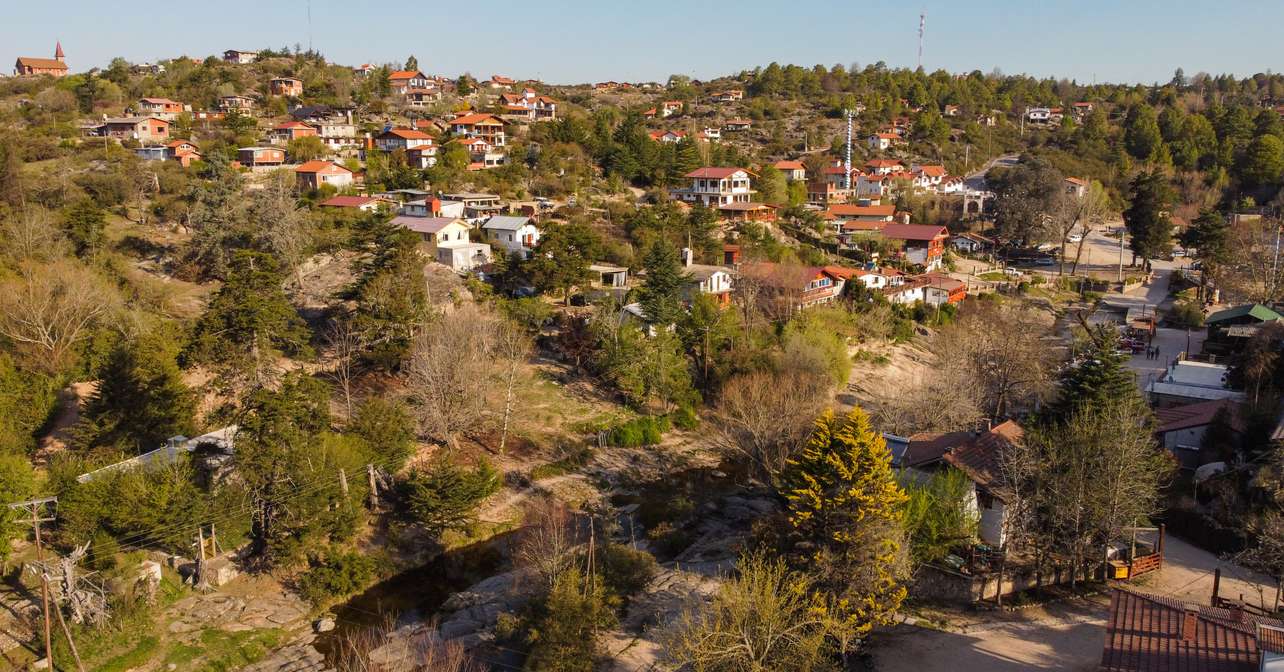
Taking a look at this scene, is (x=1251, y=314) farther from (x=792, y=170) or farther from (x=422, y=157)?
(x=422, y=157)

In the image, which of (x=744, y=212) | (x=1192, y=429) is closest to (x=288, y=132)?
(x=744, y=212)

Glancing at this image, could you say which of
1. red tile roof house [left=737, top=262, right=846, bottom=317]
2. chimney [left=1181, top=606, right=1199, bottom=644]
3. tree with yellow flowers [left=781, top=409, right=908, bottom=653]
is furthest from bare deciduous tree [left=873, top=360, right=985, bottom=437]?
chimney [left=1181, top=606, right=1199, bottom=644]

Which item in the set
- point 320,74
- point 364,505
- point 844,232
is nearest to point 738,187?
point 844,232

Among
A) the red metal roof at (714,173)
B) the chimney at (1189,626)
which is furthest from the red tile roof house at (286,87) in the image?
the chimney at (1189,626)

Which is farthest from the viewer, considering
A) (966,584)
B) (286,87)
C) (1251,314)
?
(286,87)

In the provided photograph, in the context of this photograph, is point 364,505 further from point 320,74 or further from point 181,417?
point 320,74

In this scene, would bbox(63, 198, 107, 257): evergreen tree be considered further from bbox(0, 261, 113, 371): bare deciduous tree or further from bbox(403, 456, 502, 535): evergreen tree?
bbox(403, 456, 502, 535): evergreen tree
